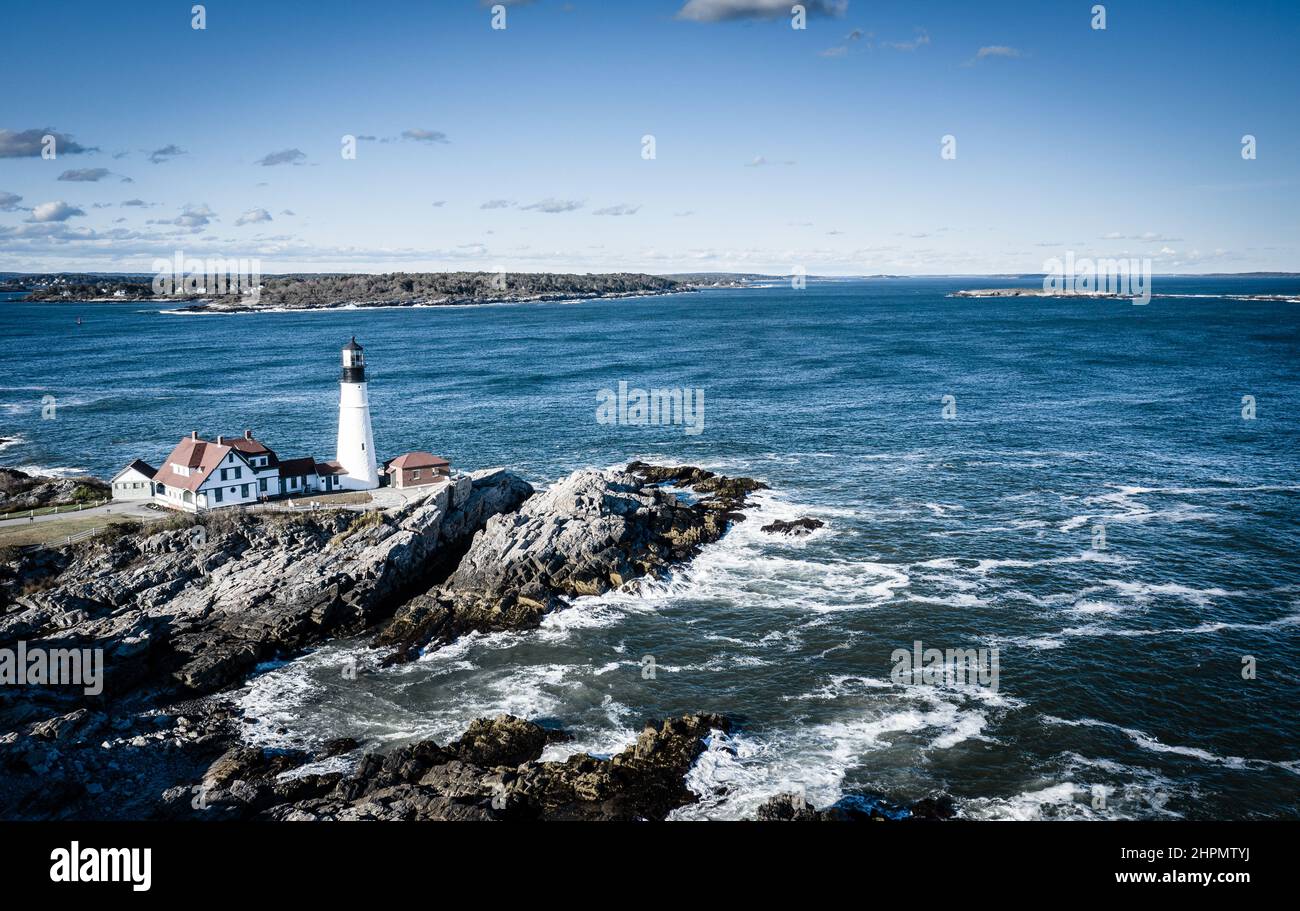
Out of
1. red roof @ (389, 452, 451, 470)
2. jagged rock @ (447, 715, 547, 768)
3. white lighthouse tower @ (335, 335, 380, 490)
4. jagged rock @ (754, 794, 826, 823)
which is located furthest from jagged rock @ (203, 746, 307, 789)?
red roof @ (389, 452, 451, 470)

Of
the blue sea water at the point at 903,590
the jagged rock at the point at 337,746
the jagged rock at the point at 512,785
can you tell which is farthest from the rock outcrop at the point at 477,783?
the blue sea water at the point at 903,590

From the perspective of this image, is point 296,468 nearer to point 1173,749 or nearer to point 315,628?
point 315,628

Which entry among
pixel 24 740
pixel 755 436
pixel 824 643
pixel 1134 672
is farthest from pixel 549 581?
pixel 755 436

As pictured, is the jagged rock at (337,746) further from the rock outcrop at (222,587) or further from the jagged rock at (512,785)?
the rock outcrop at (222,587)

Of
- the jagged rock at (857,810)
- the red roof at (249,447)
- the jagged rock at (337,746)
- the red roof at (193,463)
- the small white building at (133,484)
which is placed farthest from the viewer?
the small white building at (133,484)

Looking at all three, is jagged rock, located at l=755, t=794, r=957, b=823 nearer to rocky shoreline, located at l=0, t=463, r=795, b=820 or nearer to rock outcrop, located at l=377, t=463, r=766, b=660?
rocky shoreline, located at l=0, t=463, r=795, b=820

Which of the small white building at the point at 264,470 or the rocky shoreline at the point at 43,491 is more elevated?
the small white building at the point at 264,470

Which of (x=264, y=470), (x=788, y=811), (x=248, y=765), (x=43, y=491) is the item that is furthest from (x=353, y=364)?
(x=788, y=811)
